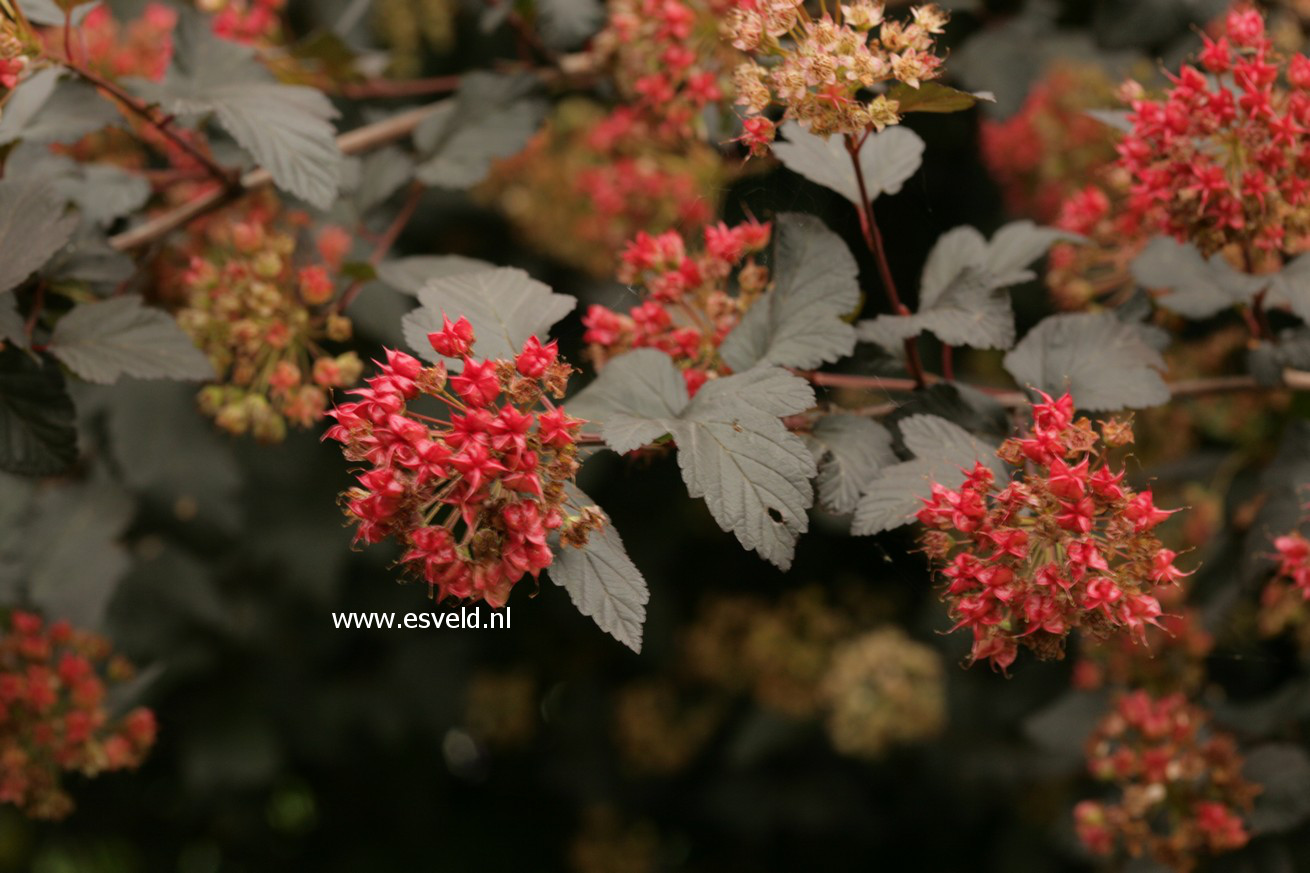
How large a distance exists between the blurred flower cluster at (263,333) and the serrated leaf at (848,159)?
0.70 metres

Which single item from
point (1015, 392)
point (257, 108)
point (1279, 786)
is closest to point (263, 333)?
point (257, 108)

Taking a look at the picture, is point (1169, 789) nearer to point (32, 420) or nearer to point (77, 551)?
point (32, 420)

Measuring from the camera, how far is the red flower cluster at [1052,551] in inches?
43.3

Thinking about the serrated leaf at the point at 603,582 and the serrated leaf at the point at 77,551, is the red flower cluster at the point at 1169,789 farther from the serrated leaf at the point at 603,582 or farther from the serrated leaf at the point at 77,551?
the serrated leaf at the point at 77,551

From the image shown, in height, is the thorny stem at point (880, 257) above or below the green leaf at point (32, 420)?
above

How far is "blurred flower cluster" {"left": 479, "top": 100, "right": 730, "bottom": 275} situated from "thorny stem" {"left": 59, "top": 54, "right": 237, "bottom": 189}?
601 millimetres

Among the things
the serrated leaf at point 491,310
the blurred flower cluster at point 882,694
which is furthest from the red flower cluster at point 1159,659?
the serrated leaf at point 491,310

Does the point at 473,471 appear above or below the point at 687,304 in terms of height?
above

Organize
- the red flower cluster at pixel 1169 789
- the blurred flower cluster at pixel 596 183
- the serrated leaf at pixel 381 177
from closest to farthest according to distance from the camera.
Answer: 1. the red flower cluster at pixel 1169 789
2. the serrated leaf at pixel 381 177
3. the blurred flower cluster at pixel 596 183

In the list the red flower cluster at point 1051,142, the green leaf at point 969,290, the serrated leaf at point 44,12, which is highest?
the serrated leaf at point 44,12

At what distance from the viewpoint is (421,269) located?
177 centimetres

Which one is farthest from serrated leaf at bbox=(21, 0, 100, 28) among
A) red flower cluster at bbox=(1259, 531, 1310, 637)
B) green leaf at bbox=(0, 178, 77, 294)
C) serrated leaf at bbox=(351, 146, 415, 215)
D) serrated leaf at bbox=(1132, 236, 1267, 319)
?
red flower cluster at bbox=(1259, 531, 1310, 637)

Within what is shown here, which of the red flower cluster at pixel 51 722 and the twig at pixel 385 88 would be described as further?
the twig at pixel 385 88

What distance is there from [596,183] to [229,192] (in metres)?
0.90
